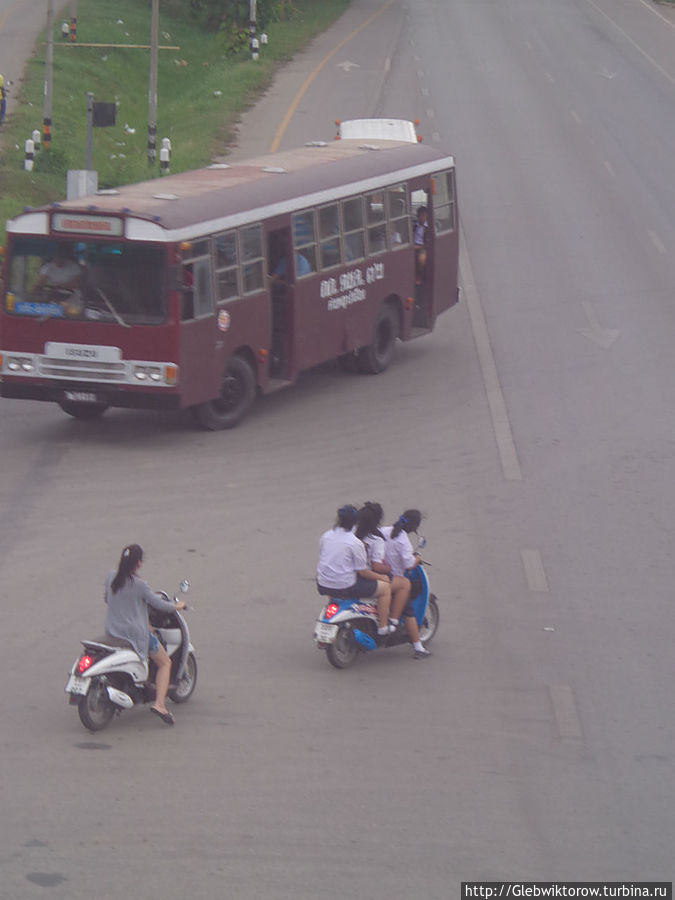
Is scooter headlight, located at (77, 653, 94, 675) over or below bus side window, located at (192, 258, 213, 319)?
below

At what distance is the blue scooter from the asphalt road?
18 centimetres

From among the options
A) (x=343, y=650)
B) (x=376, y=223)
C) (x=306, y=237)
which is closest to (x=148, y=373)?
(x=306, y=237)

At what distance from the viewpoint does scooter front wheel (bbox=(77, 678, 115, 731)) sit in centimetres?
927

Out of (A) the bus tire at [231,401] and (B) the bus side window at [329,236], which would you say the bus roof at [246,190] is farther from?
(A) the bus tire at [231,401]

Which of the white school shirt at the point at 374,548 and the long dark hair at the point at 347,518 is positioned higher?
the long dark hair at the point at 347,518

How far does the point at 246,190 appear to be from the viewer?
17.9m

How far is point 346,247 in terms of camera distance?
19578 millimetres

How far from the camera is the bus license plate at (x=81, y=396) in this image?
55.0 feet

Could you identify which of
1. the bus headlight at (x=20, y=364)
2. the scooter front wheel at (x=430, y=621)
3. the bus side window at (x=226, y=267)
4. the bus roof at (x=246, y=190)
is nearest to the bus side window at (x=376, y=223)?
the bus roof at (x=246, y=190)

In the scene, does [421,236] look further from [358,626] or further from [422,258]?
[358,626]

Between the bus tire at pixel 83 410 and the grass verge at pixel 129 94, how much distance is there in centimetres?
897

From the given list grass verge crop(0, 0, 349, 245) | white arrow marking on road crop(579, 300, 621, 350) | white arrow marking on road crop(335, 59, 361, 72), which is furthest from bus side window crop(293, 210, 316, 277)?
white arrow marking on road crop(335, 59, 361, 72)

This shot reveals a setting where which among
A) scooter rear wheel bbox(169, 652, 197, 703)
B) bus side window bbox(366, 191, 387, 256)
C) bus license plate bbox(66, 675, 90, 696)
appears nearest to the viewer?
bus license plate bbox(66, 675, 90, 696)

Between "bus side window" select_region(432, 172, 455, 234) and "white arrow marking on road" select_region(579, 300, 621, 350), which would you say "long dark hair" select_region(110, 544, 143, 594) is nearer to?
"bus side window" select_region(432, 172, 455, 234)
